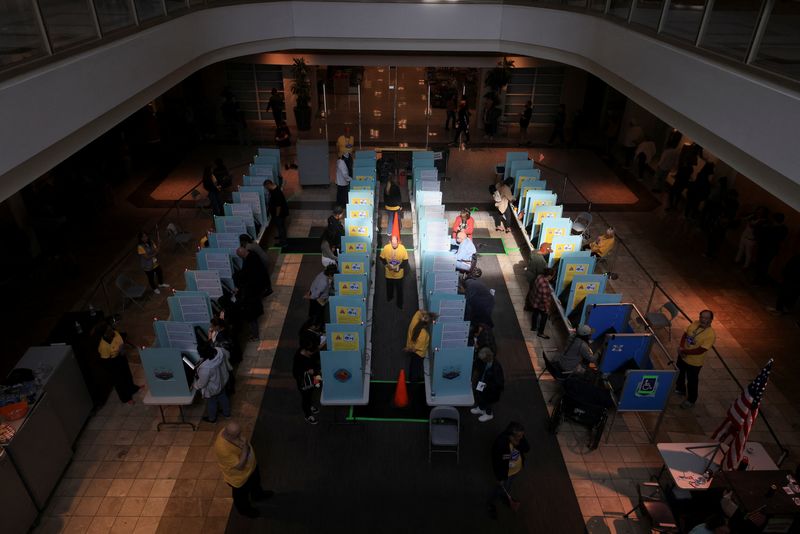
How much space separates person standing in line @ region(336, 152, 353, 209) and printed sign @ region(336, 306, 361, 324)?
6.17 m

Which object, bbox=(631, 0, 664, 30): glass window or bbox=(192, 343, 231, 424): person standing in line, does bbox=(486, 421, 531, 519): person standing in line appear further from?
bbox=(631, 0, 664, 30): glass window

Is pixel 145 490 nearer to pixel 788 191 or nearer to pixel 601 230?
pixel 788 191

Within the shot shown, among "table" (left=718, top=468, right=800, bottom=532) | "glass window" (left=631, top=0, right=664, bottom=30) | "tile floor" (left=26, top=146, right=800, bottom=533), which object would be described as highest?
"glass window" (left=631, top=0, right=664, bottom=30)

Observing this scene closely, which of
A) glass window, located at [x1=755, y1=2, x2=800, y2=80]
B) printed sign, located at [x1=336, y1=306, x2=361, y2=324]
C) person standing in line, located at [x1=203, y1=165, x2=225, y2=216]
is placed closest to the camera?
glass window, located at [x1=755, y1=2, x2=800, y2=80]

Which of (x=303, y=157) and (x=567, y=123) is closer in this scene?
(x=303, y=157)

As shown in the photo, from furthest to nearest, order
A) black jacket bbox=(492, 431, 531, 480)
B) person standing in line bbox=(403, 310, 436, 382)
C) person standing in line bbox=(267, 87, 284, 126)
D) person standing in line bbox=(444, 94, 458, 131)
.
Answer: person standing in line bbox=(444, 94, 458, 131) < person standing in line bbox=(267, 87, 284, 126) < person standing in line bbox=(403, 310, 436, 382) < black jacket bbox=(492, 431, 531, 480)


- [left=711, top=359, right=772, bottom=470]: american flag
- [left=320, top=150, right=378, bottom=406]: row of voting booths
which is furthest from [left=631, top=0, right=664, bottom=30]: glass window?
[left=320, top=150, right=378, bottom=406]: row of voting booths

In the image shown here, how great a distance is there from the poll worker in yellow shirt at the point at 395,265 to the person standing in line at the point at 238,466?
14.8 feet

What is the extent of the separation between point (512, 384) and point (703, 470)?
3.08m

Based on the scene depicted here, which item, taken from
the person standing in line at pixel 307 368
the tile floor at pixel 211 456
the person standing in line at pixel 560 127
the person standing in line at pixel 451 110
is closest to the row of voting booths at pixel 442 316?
the person standing in line at pixel 307 368

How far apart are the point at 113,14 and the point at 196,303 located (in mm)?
4440

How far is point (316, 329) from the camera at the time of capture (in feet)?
28.1

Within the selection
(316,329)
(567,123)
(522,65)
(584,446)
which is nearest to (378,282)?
(316,329)

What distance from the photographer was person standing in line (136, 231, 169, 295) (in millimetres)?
10586
